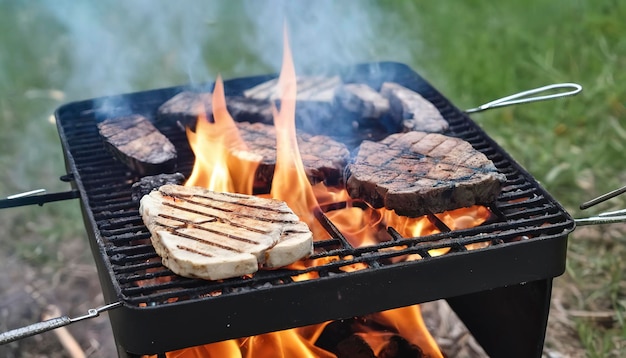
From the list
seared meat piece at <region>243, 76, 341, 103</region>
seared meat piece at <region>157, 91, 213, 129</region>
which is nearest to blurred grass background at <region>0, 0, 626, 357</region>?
seared meat piece at <region>243, 76, 341, 103</region>

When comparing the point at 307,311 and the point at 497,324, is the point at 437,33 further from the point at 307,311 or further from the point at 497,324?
the point at 307,311

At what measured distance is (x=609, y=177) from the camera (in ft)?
14.8

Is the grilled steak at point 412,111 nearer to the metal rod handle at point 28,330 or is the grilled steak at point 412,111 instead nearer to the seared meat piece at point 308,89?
the seared meat piece at point 308,89

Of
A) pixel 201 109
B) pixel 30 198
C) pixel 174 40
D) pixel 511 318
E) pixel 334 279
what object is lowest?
pixel 511 318

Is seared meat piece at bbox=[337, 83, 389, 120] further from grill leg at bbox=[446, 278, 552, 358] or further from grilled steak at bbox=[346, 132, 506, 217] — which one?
grill leg at bbox=[446, 278, 552, 358]

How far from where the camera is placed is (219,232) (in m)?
2.03

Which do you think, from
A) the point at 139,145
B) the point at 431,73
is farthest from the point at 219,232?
the point at 431,73

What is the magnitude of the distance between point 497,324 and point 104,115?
1826mm

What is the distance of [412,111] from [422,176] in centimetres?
63

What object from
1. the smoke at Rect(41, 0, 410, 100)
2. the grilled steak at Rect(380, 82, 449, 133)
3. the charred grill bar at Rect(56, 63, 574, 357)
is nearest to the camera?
the charred grill bar at Rect(56, 63, 574, 357)

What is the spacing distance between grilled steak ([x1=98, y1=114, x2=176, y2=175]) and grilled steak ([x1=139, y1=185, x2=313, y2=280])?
0.31 meters

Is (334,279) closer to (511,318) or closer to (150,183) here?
(150,183)

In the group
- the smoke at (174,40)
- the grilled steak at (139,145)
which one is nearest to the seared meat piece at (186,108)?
the grilled steak at (139,145)

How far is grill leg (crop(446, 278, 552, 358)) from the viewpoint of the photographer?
236 cm
